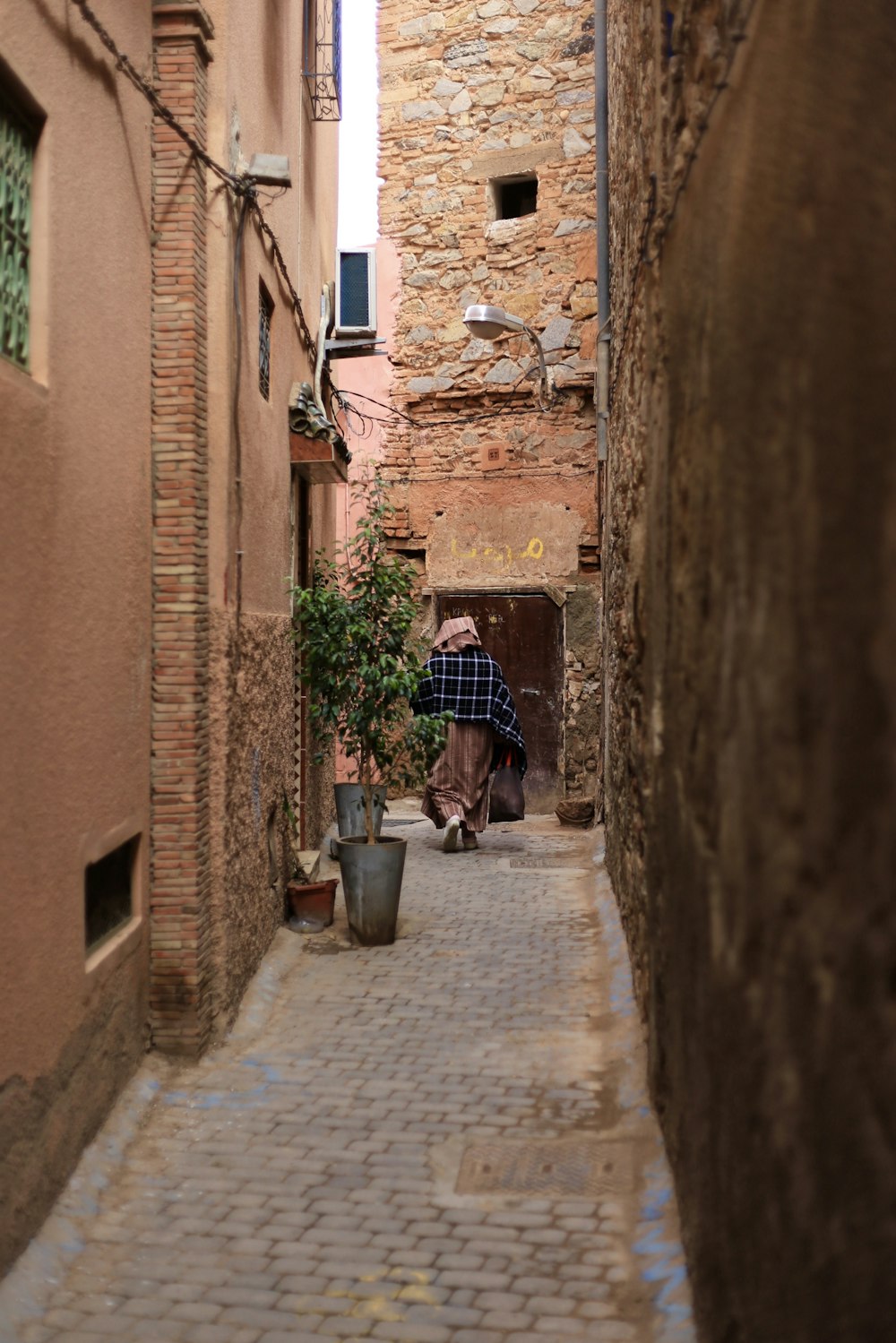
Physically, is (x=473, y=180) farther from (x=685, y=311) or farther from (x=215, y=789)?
(x=685, y=311)

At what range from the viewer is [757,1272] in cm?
227

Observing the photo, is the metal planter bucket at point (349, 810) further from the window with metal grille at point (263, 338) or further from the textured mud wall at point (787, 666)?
the textured mud wall at point (787, 666)

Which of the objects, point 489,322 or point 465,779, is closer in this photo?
point 465,779

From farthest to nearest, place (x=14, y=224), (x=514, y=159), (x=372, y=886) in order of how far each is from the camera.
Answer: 1. (x=514, y=159)
2. (x=372, y=886)
3. (x=14, y=224)

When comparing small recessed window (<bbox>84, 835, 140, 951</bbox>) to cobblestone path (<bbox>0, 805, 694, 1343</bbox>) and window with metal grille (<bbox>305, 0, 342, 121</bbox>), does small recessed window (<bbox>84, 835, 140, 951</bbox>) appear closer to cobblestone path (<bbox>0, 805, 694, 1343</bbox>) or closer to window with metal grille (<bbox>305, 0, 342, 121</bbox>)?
cobblestone path (<bbox>0, 805, 694, 1343</bbox>)

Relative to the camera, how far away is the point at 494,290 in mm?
12727

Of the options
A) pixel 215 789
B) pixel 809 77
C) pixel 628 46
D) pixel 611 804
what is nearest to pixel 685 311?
pixel 809 77

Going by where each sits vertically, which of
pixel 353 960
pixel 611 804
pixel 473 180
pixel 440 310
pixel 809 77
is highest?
pixel 473 180

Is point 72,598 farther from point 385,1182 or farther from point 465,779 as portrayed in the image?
point 465,779

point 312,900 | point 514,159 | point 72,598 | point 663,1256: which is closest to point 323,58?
point 514,159

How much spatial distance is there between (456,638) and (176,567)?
212 inches

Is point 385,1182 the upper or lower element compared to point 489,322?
lower

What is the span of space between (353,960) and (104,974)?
8.23 ft

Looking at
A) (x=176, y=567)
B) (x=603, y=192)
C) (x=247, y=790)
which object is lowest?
(x=247, y=790)
